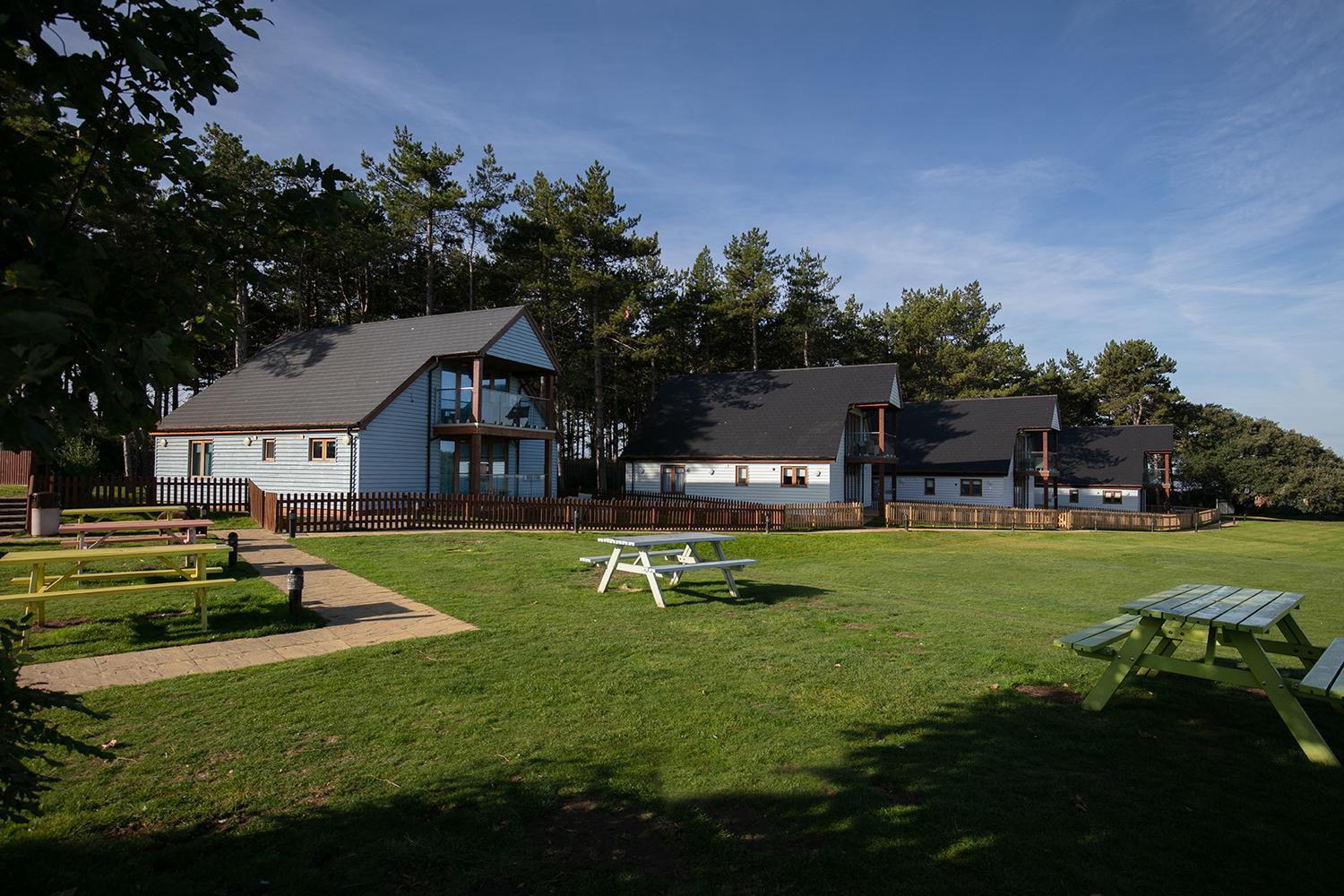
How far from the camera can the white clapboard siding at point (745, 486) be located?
36.8 metres

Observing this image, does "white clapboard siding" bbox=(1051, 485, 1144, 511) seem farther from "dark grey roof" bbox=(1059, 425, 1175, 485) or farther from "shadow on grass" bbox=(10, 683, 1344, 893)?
"shadow on grass" bbox=(10, 683, 1344, 893)

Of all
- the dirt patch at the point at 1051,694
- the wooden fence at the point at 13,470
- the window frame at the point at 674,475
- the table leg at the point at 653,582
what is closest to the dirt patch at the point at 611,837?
the dirt patch at the point at 1051,694

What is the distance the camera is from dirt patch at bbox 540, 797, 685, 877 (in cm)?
371

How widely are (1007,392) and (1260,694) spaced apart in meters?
64.8

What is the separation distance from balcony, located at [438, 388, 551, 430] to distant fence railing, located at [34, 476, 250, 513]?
751 centimetres

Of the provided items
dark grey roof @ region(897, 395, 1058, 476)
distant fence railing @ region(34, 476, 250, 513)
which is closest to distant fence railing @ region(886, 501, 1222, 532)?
dark grey roof @ region(897, 395, 1058, 476)

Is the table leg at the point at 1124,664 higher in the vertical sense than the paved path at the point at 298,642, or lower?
higher

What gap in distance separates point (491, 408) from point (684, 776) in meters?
24.6

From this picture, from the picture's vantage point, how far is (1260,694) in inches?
257

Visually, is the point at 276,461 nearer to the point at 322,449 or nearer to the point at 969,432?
the point at 322,449

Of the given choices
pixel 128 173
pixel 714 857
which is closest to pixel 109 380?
pixel 128 173

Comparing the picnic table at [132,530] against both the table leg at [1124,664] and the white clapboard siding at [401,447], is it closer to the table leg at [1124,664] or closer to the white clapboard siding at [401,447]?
the white clapboard siding at [401,447]

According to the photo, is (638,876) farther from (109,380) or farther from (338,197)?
(338,197)

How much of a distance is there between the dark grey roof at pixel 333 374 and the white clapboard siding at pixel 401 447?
618 millimetres
